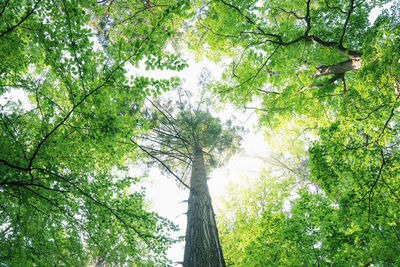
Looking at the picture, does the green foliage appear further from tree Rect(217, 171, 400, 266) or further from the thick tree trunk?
tree Rect(217, 171, 400, 266)

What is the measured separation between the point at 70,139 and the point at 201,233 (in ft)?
8.43

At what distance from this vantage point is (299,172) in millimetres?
9781

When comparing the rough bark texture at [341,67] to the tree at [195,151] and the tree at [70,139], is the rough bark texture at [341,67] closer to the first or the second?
the tree at [195,151]

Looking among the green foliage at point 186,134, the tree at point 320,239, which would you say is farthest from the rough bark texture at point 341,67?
the green foliage at point 186,134

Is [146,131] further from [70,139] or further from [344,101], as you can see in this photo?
[344,101]

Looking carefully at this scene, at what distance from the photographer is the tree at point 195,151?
292 centimetres

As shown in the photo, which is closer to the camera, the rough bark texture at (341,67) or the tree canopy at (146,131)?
the tree canopy at (146,131)

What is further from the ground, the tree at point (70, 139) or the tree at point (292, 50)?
the tree at point (292, 50)

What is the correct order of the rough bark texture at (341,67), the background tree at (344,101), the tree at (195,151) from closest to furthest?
the background tree at (344,101), the tree at (195,151), the rough bark texture at (341,67)

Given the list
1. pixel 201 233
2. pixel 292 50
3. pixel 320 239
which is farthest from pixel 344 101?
pixel 201 233

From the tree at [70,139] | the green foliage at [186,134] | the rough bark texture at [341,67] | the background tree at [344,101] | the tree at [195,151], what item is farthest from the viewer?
the green foliage at [186,134]

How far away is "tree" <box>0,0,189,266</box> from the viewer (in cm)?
175

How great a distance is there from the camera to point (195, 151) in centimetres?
627

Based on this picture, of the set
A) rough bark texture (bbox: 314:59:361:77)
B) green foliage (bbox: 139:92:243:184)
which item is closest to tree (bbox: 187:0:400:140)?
rough bark texture (bbox: 314:59:361:77)
